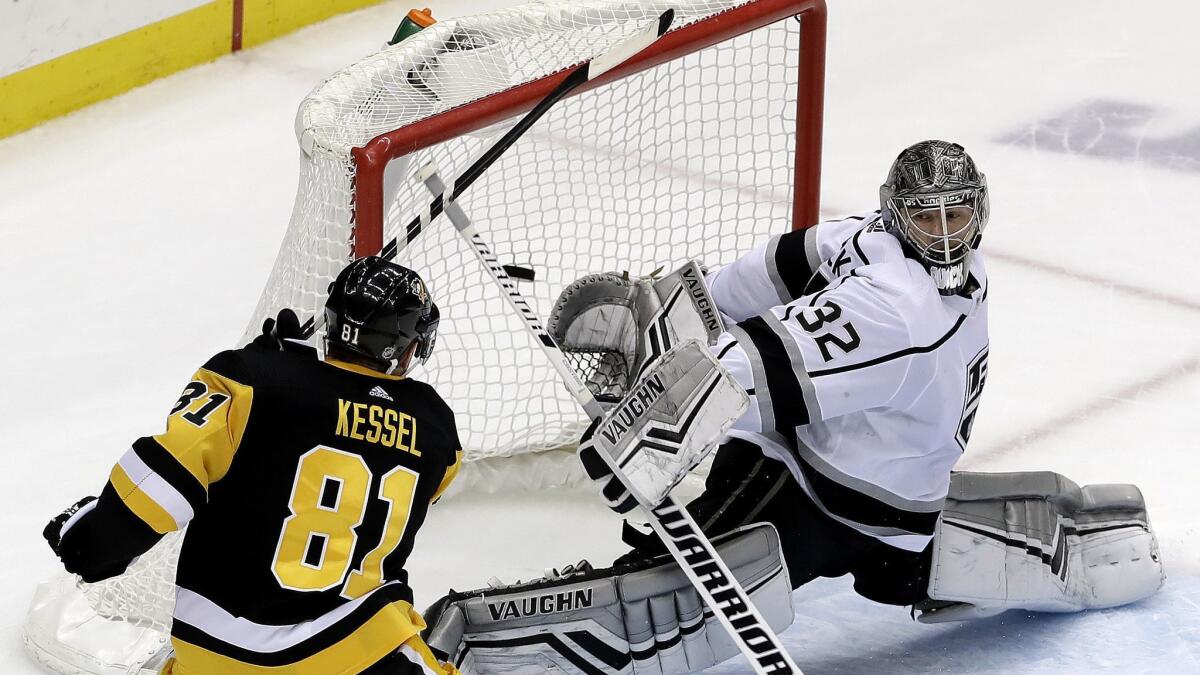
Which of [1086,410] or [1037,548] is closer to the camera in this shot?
[1037,548]

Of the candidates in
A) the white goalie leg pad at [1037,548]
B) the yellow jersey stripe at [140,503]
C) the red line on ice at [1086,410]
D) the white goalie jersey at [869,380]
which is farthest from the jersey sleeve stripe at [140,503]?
the red line on ice at [1086,410]

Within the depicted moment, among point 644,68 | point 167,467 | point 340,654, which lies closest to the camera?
point 167,467

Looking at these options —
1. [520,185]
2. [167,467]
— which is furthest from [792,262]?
[167,467]

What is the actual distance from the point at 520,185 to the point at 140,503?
1.71 metres

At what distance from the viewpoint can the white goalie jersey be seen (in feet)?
7.79

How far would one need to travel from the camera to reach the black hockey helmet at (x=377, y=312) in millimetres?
2006

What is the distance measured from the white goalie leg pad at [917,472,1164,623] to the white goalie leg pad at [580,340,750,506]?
0.52 metres

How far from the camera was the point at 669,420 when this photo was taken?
2322 mm

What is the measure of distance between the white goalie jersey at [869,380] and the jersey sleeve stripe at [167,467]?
2.53 ft

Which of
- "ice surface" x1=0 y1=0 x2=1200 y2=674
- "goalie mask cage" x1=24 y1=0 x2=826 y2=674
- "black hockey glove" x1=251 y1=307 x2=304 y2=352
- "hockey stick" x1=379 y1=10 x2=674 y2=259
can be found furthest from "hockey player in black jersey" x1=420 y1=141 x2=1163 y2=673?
"black hockey glove" x1=251 y1=307 x2=304 y2=352

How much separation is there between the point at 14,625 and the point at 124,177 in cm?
188

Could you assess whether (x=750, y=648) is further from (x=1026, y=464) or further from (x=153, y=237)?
(x=153, y=237)

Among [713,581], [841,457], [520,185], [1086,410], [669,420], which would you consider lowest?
[1086,410]

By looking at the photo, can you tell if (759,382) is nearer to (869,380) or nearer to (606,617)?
(869,380)
